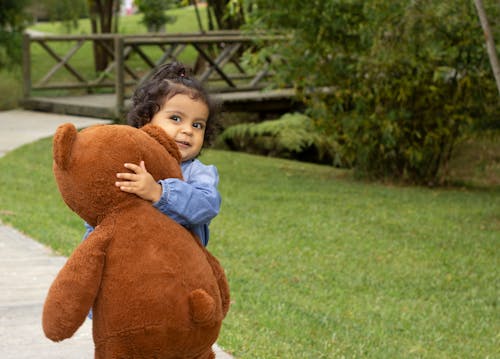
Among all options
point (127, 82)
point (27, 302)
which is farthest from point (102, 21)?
point (27, 302)

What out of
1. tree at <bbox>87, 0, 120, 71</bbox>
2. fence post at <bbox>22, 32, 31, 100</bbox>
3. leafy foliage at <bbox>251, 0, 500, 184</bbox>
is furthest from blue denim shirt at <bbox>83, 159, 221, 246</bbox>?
tree at <bbox>87, 0, 120, 71</bbox>

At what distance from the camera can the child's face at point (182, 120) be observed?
10.2 feet

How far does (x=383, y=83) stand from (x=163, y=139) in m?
8.63

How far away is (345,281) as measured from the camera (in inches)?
257

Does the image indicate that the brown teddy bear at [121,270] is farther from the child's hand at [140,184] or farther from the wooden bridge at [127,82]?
the wooden bridge at [127,82]

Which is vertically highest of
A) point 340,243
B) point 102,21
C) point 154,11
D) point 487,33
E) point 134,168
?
point 134,168

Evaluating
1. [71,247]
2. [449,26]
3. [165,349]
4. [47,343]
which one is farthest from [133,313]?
[449,26]

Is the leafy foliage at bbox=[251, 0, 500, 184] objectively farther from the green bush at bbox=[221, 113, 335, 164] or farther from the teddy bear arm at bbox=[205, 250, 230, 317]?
the teddy bear arm at bbox=[205, 250, 230, 317]

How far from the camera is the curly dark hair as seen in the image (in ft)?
10.3

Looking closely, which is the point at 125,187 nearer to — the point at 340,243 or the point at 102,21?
the point at 340,243

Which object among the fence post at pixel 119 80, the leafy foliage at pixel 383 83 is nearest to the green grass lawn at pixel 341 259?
the leafy foliage at pixel 383 83

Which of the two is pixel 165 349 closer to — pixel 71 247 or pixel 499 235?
pixel 71 247

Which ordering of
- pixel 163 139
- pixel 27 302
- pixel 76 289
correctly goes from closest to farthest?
pixel 76 289
pixel 163 139
pixel 27 302

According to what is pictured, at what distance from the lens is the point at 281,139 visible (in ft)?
49.6
